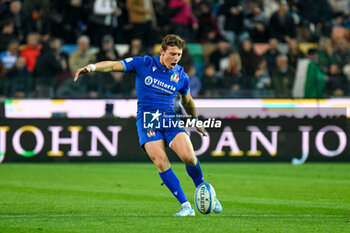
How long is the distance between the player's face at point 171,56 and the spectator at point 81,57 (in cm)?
1062

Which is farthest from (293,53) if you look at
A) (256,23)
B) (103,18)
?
(103,18)

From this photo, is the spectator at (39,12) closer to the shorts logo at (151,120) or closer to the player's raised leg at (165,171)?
the shorts logo at (151,120)

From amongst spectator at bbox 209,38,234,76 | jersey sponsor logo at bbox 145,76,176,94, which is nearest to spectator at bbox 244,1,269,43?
spectator at bbox 209,38,234,76

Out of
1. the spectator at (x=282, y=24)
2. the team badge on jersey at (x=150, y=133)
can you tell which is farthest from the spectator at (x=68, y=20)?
the team badge on jersey at (x=150, y=133)

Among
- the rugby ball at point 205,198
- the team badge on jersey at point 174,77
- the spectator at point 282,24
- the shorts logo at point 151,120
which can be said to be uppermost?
the spectator at point 282,24

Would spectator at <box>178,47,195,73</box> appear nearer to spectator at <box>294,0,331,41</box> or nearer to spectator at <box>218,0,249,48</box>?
spectator at <box>218,0,249,48</box>

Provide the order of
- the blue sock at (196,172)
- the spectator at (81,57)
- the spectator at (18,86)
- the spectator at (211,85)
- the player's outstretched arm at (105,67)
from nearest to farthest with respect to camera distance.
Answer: the player's outstretched arm at (105,67), the blue sock at (196,172), the spectator at (18,86), the spectator at (211,85), the spectator at (81,57)

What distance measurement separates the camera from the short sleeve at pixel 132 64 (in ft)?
32.8

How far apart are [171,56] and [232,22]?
13.8 meters

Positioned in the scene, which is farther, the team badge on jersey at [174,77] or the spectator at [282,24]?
the spectator at [282,24]

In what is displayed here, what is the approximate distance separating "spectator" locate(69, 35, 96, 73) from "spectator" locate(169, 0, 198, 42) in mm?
2825

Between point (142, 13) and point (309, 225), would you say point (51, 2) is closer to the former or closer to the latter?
point (142, 13)

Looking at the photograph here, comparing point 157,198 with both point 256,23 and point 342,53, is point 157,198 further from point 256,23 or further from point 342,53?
point 256,23

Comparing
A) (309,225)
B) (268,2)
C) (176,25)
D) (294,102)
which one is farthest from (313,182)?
(268,2)
